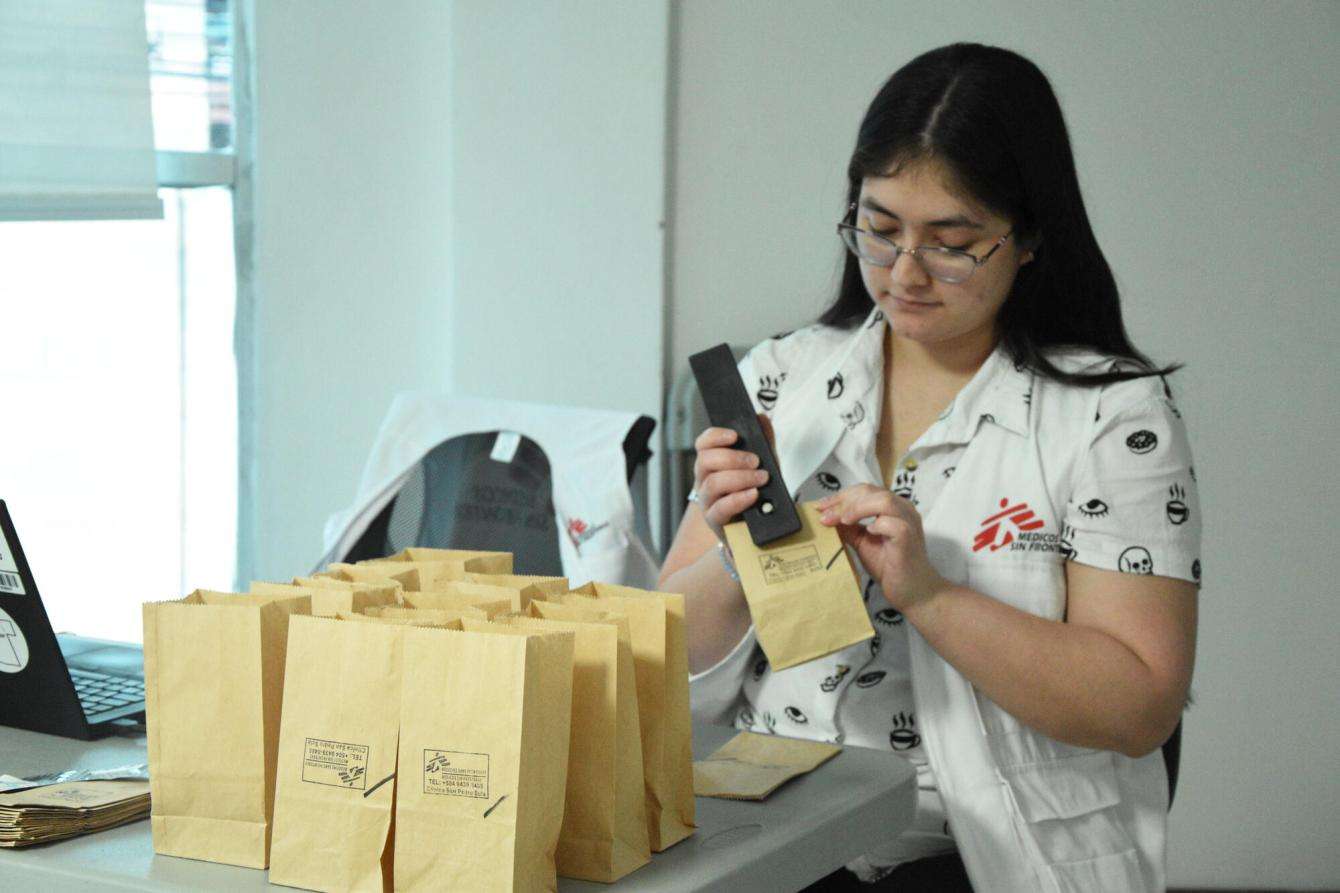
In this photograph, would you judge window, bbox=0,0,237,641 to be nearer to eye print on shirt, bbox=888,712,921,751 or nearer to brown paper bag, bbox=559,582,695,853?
eye print on shirt, bbox=888,712,921,751

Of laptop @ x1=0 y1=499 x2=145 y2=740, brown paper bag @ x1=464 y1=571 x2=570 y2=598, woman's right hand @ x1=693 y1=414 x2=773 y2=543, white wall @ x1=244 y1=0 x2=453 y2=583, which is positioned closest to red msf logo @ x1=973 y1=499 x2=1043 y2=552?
woman's right hand @ x1=693 y1=414 x2=773 y2=543

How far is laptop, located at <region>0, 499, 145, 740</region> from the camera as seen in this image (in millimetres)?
1224

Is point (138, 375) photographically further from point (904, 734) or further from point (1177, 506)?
point (1177, 506)

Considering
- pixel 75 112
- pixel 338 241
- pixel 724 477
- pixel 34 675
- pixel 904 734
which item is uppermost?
pixel 75 112

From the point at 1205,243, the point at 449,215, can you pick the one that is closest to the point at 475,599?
the point at 449,215

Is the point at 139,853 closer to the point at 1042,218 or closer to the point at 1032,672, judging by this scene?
the point at 1032,672

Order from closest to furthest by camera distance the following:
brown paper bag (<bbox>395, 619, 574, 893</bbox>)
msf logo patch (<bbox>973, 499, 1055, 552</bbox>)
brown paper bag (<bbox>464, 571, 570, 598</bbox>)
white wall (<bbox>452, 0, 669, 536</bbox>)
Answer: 1. brown paper bag (<bbox>395, 619, 574, 893</bbox>)
2. brown paper bag (<bbox>464, 571, 570, 598</bbox>)
3. msf logo patch (<bbox>973, 499, 1055, 552</bbox>)
4. white wall (<bbox>452, 0, 669, 536</bbox>)

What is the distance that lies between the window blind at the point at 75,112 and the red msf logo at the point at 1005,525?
1.82m

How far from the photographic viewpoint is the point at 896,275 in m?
1.41

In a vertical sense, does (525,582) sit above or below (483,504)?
above

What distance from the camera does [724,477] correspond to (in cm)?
125

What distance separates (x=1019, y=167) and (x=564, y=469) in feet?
2.81

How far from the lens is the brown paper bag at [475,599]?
3.28ft

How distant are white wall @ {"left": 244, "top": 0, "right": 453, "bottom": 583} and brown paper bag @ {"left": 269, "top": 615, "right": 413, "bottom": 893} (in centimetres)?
208
